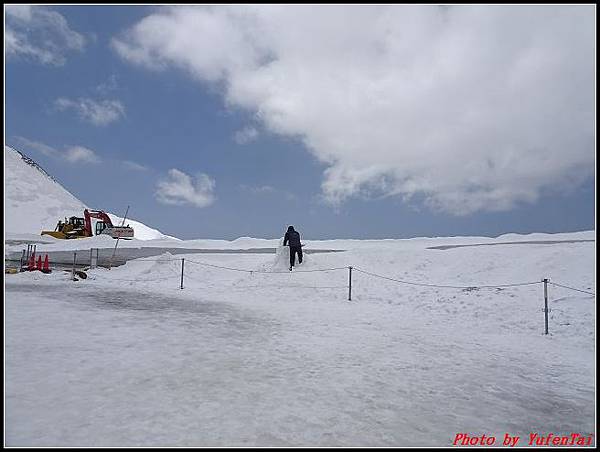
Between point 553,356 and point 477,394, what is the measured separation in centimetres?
377

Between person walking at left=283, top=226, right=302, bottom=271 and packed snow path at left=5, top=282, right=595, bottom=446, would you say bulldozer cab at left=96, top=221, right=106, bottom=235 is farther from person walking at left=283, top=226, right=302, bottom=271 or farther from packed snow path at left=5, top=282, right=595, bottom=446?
packed snow path at left=5, top=282, right=595, bottom=446

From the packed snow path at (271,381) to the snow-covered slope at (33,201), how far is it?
283 feet

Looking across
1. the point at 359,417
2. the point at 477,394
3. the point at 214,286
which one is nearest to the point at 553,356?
the point at 477,394

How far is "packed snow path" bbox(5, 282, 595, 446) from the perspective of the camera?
4.10 metres

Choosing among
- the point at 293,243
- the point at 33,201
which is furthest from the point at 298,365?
the point at 33,201

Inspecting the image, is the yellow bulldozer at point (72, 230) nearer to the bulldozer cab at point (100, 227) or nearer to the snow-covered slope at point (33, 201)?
the bulldozer cab at point (100, 227)

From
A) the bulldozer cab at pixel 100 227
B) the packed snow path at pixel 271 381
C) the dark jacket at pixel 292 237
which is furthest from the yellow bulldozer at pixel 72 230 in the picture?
the packed snow path at pixel 271 381

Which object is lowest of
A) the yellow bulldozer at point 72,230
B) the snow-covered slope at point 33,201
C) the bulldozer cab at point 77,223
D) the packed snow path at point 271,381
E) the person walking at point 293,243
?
the packed snow path at point 271,381

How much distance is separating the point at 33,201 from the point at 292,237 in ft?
407

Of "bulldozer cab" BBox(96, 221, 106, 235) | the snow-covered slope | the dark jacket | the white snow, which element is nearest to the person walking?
the dark jacket

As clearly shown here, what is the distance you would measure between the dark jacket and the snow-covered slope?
254 ft

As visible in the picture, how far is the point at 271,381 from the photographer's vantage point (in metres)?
5.64

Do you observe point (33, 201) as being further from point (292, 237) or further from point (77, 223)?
point (292, 237)

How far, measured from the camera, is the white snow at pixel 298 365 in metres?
4.20
